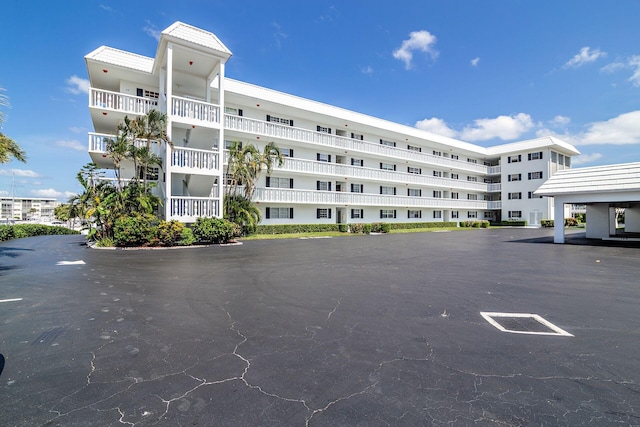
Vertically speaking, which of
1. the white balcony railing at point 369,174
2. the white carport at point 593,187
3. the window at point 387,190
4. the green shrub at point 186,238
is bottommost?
the green shrub at point 186,238

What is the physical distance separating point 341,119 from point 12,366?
29711mm

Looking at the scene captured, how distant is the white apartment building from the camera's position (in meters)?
18.2

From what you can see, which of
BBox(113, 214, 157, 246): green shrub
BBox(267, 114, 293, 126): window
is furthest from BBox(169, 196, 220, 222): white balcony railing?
BBox(267, 114, 293, 126): window

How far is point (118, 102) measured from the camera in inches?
739

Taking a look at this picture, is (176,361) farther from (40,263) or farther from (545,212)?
(545,212)

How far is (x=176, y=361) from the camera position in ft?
12.2

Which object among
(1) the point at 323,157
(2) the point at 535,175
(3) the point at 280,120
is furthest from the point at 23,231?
(2) the point at 535,175

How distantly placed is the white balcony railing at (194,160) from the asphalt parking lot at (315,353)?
35.1ft

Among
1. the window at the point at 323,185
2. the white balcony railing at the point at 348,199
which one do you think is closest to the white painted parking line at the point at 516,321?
the white balcony railing at the point at 348,199

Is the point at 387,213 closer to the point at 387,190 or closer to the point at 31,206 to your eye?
the point at 387,190

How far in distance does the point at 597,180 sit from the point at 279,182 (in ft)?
74.3

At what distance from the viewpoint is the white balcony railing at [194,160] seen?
17562 mm

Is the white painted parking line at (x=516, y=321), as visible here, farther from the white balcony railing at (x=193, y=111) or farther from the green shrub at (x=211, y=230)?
the white balcony railing at (x=193, y=111)

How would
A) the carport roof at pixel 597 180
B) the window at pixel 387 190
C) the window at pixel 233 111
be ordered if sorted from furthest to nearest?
the window at pixel 387 190 < the window at pixel 233 111 < the carport roof at pixel 597 180
